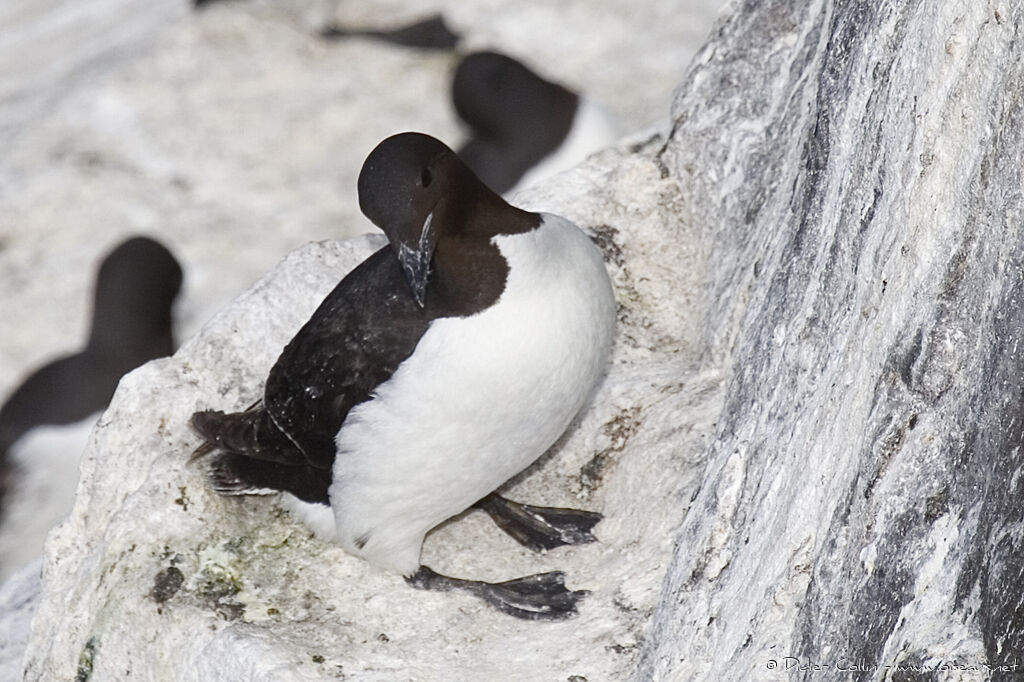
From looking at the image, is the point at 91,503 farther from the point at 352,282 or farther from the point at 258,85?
the point at 258,85

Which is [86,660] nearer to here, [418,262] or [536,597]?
[536,597]

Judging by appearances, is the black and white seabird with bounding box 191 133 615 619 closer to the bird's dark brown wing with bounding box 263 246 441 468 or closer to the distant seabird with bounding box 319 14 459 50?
the bird's dark brown wing with bounding box 263 246 441 468

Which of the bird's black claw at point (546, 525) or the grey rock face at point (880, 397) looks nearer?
the grey rock face at point (880, 397)

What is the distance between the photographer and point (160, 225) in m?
7.83

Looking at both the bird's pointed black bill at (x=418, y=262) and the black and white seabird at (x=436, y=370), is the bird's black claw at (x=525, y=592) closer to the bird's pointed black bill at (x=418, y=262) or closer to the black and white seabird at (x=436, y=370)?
the black and white seabird at (x=436, y=370)

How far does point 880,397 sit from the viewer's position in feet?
7.89

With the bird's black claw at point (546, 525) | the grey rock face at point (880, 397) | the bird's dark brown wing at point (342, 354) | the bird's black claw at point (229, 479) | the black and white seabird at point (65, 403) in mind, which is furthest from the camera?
the black and white seabird at point (65, 403)

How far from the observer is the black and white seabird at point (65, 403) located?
6.61 meters

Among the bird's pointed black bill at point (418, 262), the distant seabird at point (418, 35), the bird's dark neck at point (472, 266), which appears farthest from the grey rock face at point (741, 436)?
the distant seabird at point (418, 35)

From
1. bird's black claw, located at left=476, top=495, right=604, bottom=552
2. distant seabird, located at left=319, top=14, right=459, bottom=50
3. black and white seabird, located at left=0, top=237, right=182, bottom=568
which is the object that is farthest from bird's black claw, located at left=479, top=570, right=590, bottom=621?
distant seabird, located at left=319, top=14, right=459, bottom=50

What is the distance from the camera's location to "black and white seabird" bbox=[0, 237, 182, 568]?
6.61 metres

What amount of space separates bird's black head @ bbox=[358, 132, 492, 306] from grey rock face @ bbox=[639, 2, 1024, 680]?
0.79 m

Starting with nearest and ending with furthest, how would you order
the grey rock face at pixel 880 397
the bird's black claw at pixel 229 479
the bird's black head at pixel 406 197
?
the grey rock face at pixel 880 397 → the bird's black head at pixel 406 197 → the bird's black claw at pixel 229 479

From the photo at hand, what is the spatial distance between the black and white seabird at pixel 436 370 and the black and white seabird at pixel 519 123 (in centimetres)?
369
